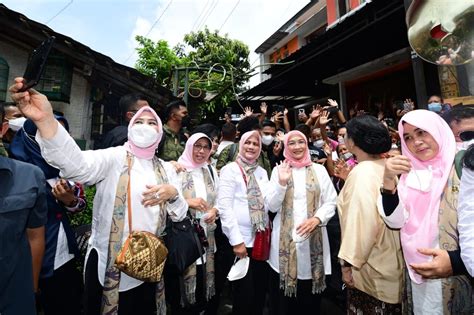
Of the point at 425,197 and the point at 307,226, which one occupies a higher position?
the point at 425,197

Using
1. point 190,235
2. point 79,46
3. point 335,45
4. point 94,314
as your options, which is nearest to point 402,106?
point 335,45

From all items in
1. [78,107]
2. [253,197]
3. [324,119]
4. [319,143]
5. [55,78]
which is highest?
[55,78]

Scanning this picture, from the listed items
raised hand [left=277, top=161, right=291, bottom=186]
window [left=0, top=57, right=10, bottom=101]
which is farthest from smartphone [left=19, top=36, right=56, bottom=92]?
window [left=0, top=57, right=10, bottom=101]

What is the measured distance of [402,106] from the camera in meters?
4.70

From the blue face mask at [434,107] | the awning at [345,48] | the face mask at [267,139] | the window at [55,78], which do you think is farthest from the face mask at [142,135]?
the awning at [345,48]

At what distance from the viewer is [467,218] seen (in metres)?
1.24

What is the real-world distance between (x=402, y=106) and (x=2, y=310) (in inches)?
210

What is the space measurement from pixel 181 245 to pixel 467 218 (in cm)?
173

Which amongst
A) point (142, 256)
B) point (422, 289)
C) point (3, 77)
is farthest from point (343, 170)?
point (3, 77)

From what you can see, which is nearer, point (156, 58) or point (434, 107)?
point (434, 107)

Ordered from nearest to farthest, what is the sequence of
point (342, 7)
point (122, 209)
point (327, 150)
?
point (122, 209) < point (327, 150) < point (342, 7)

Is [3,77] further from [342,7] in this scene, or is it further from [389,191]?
[342,7]

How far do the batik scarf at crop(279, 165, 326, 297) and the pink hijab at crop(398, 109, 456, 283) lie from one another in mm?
876

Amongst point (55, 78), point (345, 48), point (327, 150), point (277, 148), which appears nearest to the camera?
point (327, 150)
